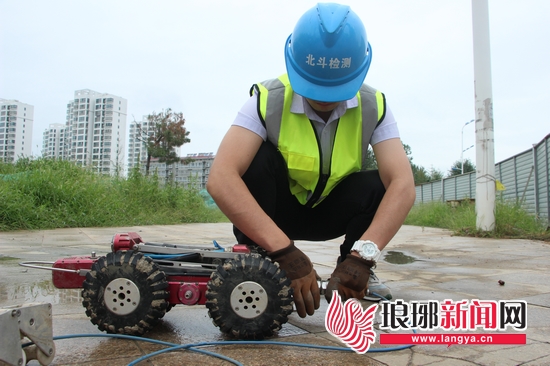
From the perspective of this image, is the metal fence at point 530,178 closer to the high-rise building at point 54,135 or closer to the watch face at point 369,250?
the watch face at point 369,250

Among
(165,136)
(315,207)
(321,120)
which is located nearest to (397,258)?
(315,207)

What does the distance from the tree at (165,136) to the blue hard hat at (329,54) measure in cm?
2288

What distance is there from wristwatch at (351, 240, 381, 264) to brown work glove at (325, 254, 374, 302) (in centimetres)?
2

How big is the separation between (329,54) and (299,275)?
850 millimetres

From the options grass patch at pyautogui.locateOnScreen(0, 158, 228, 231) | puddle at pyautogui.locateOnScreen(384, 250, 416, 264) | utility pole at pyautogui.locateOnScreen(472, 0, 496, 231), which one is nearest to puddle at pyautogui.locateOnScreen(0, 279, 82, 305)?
puddle at pyautogui.locateOnScreen(384, 250, 416, 264)

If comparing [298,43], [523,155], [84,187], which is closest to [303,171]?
[298,43]

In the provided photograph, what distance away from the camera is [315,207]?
7.54 feet

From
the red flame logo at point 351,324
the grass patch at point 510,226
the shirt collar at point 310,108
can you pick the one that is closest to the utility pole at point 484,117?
the grass patch at point 510,226

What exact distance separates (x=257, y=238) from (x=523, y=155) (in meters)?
8.89

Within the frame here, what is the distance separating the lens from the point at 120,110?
30.9 meters

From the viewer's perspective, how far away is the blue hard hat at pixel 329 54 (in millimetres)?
1766

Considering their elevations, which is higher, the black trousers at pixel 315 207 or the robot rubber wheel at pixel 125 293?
the black trousers at pixel 315 207

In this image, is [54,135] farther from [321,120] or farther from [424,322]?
[424,322]

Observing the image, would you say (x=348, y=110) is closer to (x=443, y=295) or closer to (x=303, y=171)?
(x=303, y=171)
